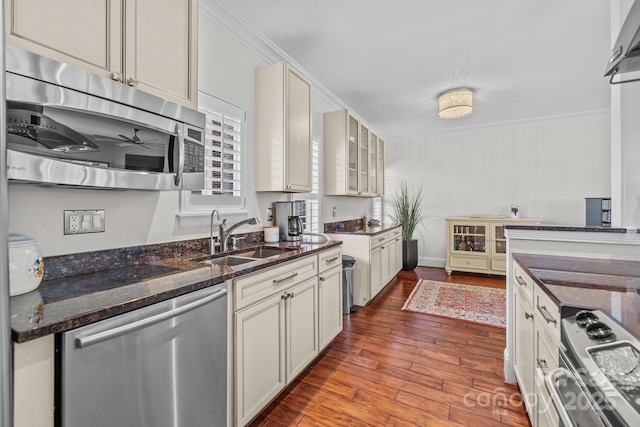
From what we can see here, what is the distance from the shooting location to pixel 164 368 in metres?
1.11

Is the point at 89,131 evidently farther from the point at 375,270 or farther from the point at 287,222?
the point at 375,270

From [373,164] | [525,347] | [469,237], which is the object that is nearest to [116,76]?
[525,347]

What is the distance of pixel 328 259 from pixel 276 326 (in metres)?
0.78

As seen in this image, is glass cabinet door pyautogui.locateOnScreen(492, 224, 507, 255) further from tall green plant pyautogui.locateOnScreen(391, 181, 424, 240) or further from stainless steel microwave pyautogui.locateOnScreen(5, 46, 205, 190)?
stainless steel microwave pyautogui.locateOnScreen(5, 46, 205, 190)

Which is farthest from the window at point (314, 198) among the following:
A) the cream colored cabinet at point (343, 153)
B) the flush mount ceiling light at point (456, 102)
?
the flush mount ceiling light at point (456, 102)

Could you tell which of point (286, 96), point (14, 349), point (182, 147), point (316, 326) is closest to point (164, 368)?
point (14, 349)

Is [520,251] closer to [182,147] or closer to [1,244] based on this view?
[182,147]

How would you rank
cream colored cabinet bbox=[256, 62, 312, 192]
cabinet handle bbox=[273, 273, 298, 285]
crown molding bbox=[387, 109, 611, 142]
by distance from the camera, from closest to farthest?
1. cabinet handle bbox=[273, 273, 298, 285]
2. cream colored cabinet bbox=[256, 62, 312, 192]
3. crown molding bbox=[387, 109, 611, 142]

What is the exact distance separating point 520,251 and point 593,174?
13.4 ft

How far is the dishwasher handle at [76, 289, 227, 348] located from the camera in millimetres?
883

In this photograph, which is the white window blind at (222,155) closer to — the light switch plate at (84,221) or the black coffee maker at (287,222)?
the black coffee maker at (287,222)

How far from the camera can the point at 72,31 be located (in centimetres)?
112

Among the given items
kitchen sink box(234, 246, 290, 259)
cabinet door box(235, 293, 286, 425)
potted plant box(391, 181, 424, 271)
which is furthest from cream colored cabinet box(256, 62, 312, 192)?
potted plant box(391, 181, 424, 271)

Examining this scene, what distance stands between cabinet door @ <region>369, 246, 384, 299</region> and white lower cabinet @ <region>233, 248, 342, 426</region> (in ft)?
3.77
